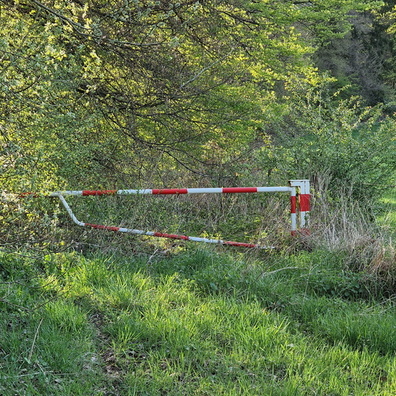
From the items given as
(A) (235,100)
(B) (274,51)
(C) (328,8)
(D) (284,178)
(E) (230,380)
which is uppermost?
(C) (328,8)

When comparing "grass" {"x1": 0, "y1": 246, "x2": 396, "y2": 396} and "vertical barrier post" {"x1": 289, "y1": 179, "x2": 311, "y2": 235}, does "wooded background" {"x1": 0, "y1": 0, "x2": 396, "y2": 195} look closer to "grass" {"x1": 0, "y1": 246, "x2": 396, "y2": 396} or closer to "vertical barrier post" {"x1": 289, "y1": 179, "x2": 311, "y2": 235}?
"vertical barrier post" {"x1": 289, "y1": 179, "x2": 311, "y2": 235}

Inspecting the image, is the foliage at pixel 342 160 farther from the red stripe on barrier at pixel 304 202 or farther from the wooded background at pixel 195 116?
the red stripe on barrier at pixel 304 202

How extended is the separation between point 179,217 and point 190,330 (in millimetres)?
3425

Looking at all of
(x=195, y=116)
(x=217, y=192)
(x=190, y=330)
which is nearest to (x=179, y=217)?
(x=217, y=192)

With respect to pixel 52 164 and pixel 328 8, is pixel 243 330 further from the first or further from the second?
pixel 328 8

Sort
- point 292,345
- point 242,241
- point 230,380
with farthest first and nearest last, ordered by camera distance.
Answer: point 242,241 < point 292,345 < point 230,380

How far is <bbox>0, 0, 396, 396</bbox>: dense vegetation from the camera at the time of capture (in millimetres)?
3135

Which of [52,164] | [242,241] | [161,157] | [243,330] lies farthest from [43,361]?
[161,157]

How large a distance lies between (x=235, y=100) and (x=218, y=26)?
129 cm

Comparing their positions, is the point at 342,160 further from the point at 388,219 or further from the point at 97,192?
the point at 97,192

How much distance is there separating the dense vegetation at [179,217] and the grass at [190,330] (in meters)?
0.02

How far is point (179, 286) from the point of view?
4.39 metres

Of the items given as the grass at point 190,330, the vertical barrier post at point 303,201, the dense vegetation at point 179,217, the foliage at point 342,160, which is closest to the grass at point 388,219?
the dense vegetation at point 179,217

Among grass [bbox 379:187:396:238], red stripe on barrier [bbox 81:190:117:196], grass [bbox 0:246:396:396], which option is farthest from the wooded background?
grass [bbox 0:246:396:396]
